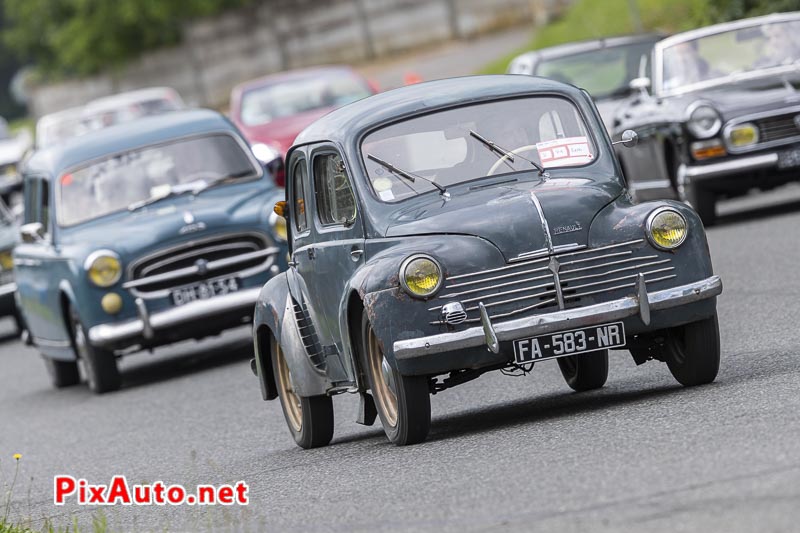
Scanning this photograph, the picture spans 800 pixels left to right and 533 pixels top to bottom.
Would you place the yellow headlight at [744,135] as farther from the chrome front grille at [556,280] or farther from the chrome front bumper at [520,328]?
the chrome front bumper at [520,328]

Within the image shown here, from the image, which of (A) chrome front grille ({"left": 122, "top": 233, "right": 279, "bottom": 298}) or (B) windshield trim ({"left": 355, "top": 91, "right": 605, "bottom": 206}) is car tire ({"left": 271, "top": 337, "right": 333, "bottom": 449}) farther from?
(A) chrome front grille ({"left": 122, "top": 233, "right": 279, "bottom": 298})

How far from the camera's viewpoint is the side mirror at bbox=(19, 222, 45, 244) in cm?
1579

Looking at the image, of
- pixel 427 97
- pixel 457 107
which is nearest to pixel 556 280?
pixel 457 107

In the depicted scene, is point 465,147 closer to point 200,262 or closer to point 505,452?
point 505,452

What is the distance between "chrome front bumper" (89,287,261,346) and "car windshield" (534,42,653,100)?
6562 mm

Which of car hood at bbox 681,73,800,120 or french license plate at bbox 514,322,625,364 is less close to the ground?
french license plate at bbox 514,322,625,364

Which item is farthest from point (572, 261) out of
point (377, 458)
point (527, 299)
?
point (377, 458)

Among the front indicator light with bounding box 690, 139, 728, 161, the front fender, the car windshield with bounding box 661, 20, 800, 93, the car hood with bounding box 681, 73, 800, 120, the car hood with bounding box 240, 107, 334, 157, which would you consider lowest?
the car hood with bounding box 240, 107, 334, 157

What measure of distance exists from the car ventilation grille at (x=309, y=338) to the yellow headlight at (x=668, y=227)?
1.96m

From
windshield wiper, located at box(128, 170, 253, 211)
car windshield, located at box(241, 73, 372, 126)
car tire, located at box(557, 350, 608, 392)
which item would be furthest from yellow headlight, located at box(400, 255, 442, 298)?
car windshield, located at box(241, 73, 372, 126)

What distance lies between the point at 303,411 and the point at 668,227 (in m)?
2.37

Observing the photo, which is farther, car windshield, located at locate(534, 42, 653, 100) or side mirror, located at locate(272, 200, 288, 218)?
car windshield, located at locate(534, 42, 653, 100)

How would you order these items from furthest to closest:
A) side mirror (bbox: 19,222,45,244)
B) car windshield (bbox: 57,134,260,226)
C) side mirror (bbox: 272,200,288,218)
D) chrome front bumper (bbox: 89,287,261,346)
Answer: side mirror (bbox: 19,222,45,244)
car windshield (bbox: 57,134,260,226)
chrome front bumper (bbox: 89,287,261,346)
side mirror (bbox: 272,200,288,218)

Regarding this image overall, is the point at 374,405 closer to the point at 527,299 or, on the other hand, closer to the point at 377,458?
the point at 377,458
